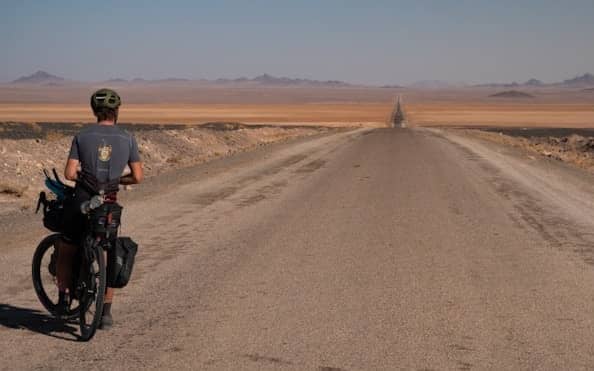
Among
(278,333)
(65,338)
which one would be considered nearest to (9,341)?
(65,338)

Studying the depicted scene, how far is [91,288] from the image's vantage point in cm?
585

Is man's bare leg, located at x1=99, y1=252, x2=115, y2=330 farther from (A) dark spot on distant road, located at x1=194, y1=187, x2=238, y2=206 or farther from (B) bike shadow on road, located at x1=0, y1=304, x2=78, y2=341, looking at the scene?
(A) dark spot on distant road, located at x1=194, y1=187, x2=238, y2=206

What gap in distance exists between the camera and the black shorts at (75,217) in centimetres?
574

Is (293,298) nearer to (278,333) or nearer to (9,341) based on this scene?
(278,333)

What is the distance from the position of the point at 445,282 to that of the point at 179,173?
45.5 feet

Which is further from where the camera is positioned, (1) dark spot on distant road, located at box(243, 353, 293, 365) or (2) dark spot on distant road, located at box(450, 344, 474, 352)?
(2) dark spot on distant road, located at box(450, 344, 474, 352)

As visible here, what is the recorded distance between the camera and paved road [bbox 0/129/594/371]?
18.6 feet

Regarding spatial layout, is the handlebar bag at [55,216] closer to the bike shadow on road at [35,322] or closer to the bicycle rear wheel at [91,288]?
the bicycle rear wheel at [91,288]

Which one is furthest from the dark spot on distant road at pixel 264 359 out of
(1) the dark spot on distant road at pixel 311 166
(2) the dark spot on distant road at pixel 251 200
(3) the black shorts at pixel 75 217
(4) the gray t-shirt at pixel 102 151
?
(1) the dark spot on distant road at pixel 311 166

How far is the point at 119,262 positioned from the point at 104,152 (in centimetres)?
79

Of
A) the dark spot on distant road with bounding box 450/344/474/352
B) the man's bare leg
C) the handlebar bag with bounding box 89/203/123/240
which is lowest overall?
the dark spot on distant road with bounding box 450/344/474/352

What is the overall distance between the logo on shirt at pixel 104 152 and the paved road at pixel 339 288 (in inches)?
51.7

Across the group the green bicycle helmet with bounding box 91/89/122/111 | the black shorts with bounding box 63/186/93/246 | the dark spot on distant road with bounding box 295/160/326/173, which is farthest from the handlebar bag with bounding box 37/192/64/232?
the dark spot on distant road with bounding box 295/160/326/173

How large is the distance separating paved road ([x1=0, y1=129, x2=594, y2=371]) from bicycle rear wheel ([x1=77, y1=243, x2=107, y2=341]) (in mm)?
146
